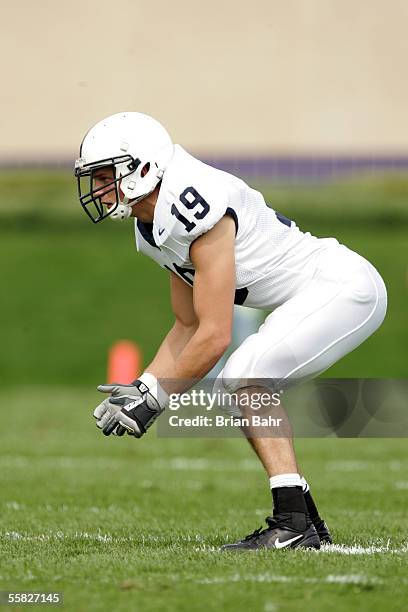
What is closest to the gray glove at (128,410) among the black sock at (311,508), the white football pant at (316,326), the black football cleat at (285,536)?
the white football pant at (316,326)

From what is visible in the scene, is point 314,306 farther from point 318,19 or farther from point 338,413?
point 318,19

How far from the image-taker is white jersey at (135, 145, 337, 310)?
472 centimetres

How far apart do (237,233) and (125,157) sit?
0.54 meters

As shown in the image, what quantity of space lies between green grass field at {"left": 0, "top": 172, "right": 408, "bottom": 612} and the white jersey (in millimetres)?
1080

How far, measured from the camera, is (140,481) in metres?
7.94

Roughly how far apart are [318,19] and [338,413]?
15442 mm

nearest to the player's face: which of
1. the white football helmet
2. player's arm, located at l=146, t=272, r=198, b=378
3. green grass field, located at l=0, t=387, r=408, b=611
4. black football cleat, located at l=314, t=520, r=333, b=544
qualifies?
the white football helmet

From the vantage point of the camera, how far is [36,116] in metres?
22.9

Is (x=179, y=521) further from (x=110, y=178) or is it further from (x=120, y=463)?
(x=120, y=463)

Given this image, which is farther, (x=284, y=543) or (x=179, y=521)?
(x=179, y=521)

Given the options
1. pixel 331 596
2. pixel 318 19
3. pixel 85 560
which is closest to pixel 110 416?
pixel 85 560

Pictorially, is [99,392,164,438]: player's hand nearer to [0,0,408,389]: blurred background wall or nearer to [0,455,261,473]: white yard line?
[0,455,261,473]: white yard line

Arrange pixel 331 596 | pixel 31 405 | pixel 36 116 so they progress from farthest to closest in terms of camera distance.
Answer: pixel 36 116, pixel 31 405, pixel 331 596

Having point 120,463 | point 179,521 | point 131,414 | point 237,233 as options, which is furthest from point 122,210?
point 120,463
